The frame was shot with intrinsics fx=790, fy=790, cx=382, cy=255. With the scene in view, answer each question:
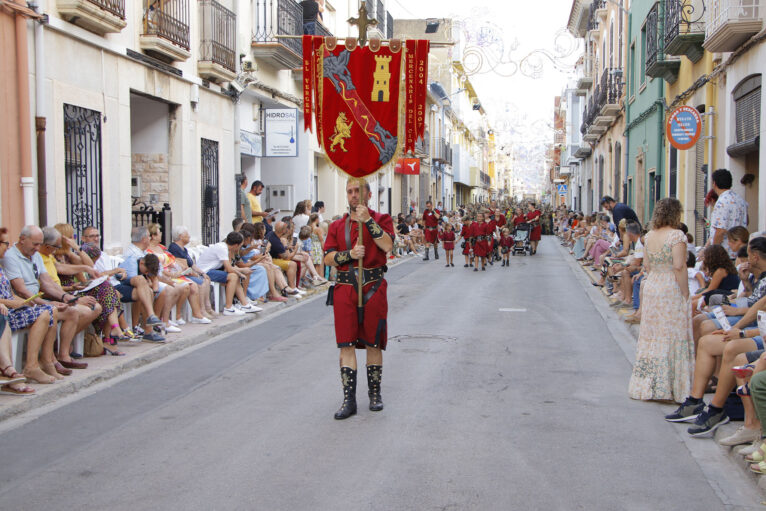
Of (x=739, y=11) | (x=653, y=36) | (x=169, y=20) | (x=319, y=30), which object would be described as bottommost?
(x=739, y=11)

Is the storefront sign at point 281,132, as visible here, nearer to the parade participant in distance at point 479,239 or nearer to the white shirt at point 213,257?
the parade participant in distance at point 479,239

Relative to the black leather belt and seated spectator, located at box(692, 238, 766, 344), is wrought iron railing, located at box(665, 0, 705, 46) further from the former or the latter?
the black leather belt

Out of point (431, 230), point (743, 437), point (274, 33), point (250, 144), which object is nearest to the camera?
point (743, 437)

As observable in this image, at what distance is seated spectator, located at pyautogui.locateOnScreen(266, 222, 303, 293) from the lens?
51.9 ft

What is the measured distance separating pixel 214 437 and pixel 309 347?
4148 millimetres

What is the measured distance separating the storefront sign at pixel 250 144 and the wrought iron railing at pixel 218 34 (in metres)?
2.06

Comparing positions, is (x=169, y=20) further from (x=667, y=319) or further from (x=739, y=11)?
(x=667, y=319)

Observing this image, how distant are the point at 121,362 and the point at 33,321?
136 cm

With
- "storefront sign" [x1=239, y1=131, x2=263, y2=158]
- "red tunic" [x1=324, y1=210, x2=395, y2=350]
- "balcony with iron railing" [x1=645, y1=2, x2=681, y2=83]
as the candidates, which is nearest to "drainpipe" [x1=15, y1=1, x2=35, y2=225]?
"red tunic" [x1=324, y1=210, x2=395, y2=350]

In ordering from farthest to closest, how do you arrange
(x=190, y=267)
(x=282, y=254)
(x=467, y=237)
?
(x=467, y=237) < (x=282, y=254) < (x=190, y=267)

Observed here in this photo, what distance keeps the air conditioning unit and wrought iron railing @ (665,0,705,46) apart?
39.8 feet

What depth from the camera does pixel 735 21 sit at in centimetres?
1179

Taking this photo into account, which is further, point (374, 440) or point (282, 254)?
point (282, 254)

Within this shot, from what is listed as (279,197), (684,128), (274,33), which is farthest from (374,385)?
(279,197)
